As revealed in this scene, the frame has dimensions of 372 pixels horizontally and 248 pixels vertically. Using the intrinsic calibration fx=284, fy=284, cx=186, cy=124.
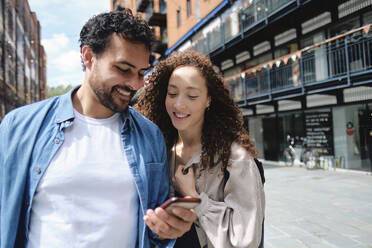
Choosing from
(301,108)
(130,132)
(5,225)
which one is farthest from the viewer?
(301,108)

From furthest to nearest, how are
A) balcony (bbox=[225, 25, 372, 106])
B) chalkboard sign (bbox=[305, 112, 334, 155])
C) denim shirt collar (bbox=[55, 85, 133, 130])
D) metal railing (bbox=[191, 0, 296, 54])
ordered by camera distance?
metal railing (bbox=[191, 0, 296, 54]), chalkboard sign (bbox=[305, 112, 334, 155]), balcony (bbox=[225, 25, 372, 106]), denim shirt collar (bbox=[55, 85, 133, 130])

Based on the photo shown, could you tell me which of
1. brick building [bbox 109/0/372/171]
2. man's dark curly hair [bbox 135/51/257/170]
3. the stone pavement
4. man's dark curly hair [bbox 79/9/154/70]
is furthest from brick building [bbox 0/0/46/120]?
man's dark curly hair [bbox 79/9/154/70]

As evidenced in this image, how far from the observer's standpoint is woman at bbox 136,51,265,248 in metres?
1.71

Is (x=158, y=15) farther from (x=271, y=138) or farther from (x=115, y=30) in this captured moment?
(x=115, y=30)

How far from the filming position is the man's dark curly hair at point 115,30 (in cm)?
164

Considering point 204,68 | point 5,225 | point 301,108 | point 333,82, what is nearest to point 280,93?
point 301,108

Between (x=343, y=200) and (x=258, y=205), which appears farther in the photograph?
(x=343, y=200)

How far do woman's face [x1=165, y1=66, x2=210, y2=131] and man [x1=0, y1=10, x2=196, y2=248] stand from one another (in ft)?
0.92

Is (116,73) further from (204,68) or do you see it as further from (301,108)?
(301,108)

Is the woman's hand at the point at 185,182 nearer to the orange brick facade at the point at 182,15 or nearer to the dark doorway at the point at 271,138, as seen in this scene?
the dark doorway at the point at 271,138

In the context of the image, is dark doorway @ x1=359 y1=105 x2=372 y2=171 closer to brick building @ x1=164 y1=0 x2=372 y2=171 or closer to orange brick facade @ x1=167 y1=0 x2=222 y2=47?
brick building @ x1=164 y1=0 x2=372 y2=171

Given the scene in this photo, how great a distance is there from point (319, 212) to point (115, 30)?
581 centimetres

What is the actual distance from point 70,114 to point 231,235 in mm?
1165

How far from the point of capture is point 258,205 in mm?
1707
